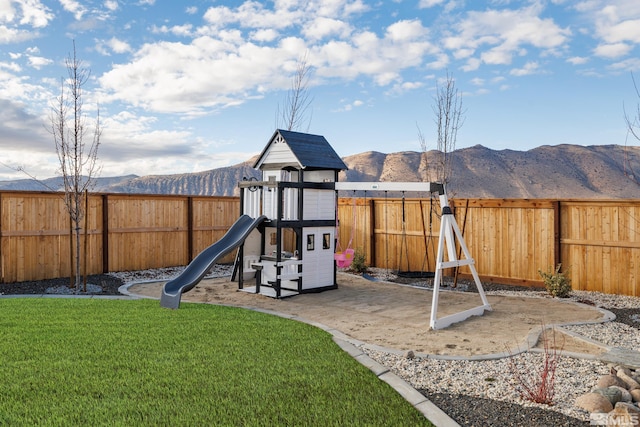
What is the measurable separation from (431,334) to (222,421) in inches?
160

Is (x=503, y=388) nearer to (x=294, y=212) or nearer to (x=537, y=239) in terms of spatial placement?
(x=294, y=212)

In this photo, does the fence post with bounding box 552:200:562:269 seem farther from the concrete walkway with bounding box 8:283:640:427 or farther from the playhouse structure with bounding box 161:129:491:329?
the concrete walkway with bounding box 8:283:640:427

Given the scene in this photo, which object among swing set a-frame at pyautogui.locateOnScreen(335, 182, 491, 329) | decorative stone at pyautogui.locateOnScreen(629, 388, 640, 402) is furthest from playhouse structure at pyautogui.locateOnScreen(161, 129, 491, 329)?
decorative stone at pyautogui.locateOnScreen(629, 388, 640, 402)

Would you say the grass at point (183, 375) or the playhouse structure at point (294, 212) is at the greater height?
the playhouse structure at point (294, 212)

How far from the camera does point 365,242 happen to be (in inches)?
575

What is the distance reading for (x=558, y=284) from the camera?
32.4 ft

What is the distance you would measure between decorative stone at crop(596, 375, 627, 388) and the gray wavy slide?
632cm

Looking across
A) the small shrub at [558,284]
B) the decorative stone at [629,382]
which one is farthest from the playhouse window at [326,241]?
the decorative stone at [629,382]

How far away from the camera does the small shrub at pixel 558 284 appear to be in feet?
32.4

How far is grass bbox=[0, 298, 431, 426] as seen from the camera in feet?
12.9

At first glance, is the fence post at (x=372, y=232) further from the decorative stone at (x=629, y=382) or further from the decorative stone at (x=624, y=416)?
the decorative stone at (x=624, y=416)

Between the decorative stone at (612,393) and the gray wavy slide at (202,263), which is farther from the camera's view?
the gray wavy slide at (202,263)

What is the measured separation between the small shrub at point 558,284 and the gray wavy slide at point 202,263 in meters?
6.14

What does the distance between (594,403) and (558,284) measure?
6284 millimetres
